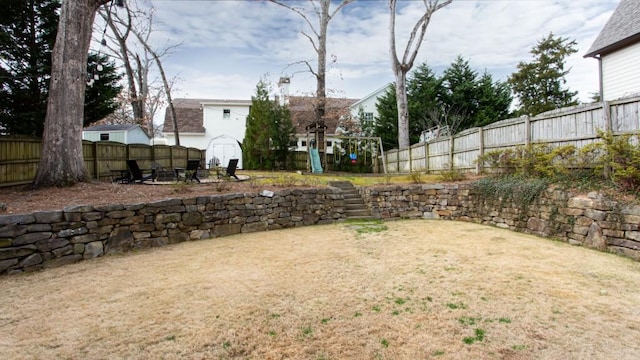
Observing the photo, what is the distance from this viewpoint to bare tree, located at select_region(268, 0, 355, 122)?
1947cm

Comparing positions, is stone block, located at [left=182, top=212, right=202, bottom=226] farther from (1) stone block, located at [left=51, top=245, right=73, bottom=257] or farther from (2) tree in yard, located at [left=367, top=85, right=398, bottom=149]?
(2) tree in yard, located at [left=367, top=85, right=398, bottom=149]

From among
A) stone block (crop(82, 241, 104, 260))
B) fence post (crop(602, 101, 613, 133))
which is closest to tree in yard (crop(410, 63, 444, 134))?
fence post (crop(602, 101, 613, 133))

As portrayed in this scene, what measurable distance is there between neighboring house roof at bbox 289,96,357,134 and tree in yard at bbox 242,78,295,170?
413 centimetres

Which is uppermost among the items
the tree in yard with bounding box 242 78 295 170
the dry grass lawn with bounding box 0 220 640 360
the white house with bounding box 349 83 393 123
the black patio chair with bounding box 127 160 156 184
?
the white house with bounding box 349 83 393 123

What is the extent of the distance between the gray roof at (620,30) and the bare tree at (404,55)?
7.12 meters

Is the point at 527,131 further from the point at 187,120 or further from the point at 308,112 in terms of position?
the point at 187,120

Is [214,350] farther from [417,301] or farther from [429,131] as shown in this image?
[429,131]

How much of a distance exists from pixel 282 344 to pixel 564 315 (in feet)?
9.90

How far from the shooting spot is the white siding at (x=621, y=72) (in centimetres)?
1155

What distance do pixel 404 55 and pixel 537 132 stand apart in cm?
1111

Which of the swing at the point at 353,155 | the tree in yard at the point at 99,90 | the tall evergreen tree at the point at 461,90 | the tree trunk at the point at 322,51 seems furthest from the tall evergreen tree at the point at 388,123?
the tree in yard at the point at 99,90

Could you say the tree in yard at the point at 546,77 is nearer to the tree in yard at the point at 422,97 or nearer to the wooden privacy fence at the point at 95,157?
the tree in yard at the point at 422,97

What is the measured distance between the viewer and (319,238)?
750cm

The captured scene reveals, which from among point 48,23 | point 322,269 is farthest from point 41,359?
point 48,23
